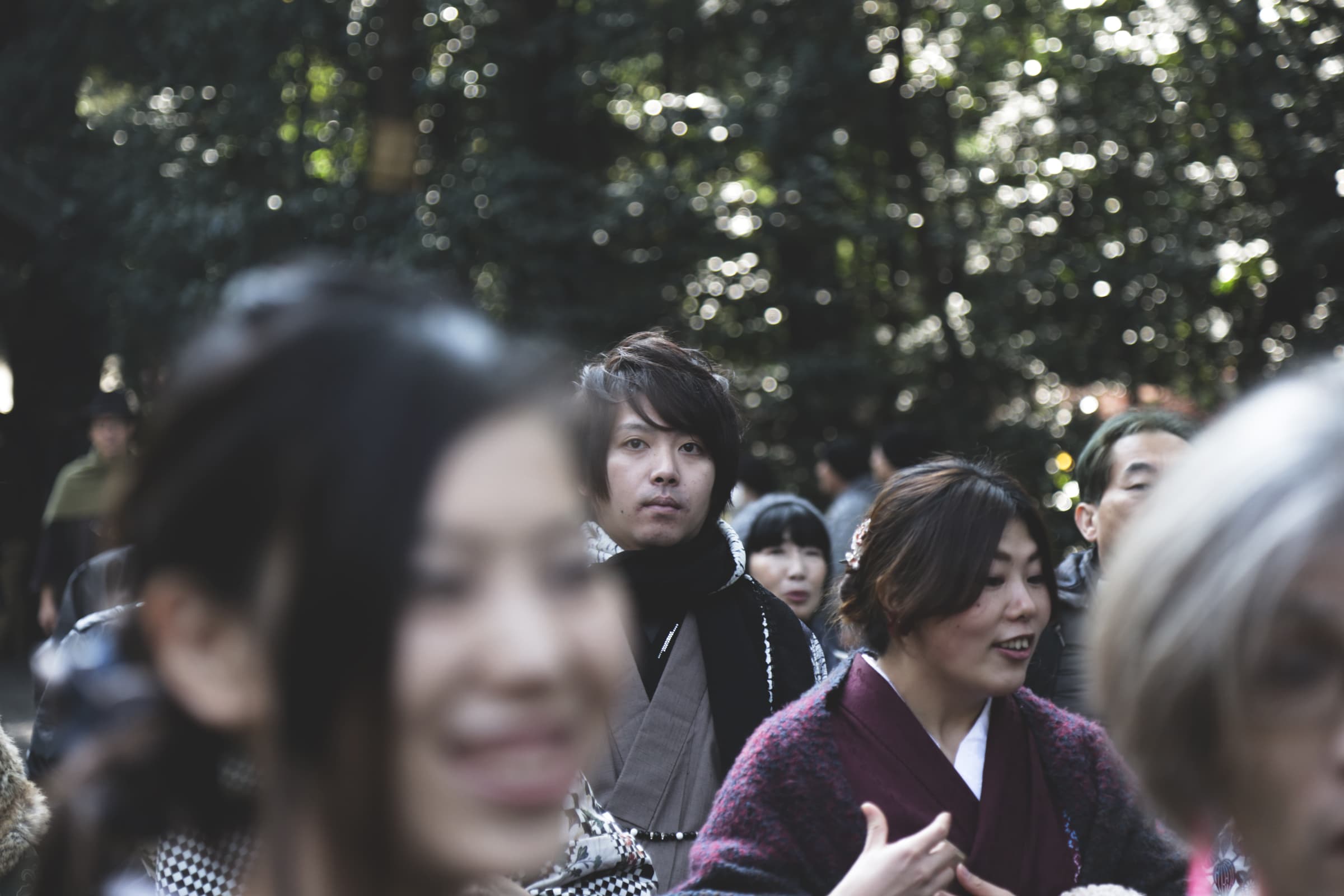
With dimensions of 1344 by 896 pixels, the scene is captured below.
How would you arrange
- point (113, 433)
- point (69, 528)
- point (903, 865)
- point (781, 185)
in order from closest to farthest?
point (903, 865) < point (113, 433) < point (69, 528) < point (781, 185)

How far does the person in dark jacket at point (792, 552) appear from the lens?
16.4 feet

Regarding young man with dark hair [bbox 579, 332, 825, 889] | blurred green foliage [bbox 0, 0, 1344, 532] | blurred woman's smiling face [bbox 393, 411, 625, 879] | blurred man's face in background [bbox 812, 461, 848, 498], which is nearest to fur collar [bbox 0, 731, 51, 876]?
young man with dark hair [bbox 579, 332, 825, 889]

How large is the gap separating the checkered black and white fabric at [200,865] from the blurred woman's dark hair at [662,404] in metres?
1.87

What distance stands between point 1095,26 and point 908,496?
23.3 feet

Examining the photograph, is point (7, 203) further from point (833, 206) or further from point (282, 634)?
point (282, 634)

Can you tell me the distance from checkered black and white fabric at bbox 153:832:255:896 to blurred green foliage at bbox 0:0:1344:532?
24.3ft

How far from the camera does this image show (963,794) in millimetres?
2457

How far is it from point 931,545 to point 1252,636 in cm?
168

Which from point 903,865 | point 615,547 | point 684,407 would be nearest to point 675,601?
point 615,547

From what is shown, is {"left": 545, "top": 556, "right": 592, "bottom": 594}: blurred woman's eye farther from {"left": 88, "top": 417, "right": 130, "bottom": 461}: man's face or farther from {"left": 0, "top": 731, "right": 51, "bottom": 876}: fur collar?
{"left": 88, "top": 417, "right": 130, "bottom": 461}: man's face

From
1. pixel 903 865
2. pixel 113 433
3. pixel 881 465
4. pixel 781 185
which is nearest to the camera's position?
pixel 903 865

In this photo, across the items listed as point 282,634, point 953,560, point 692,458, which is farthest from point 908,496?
point 282,634

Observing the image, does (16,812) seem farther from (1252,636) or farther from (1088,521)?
(1088,521)

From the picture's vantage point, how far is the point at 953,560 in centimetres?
255
